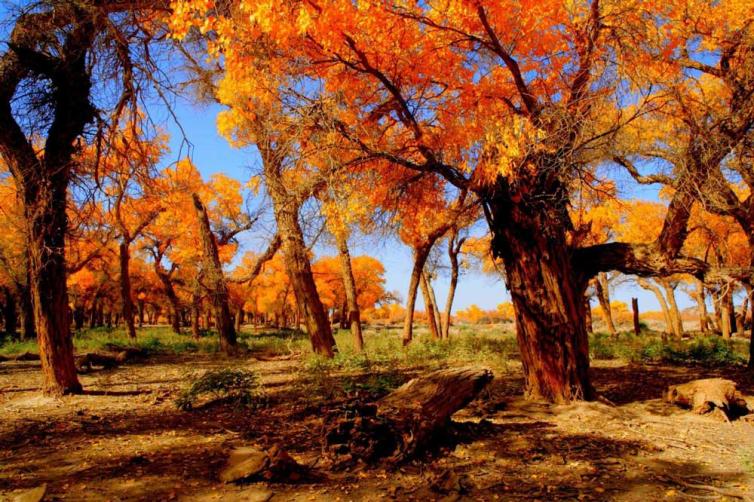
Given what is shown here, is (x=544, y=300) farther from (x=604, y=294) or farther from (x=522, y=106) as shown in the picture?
(x=604, y=294)

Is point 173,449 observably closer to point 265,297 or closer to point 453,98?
point 453,98

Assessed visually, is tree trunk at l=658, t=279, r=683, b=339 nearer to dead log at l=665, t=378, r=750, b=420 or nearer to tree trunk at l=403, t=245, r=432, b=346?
tree trunk at l=403, t=245, r=432, b=346

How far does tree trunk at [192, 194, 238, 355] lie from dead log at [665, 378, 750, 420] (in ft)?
42.4

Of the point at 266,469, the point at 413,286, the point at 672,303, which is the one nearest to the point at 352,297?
the point at 413,286

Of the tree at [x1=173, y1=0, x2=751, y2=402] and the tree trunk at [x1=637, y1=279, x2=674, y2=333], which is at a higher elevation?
the tree at [x1=173, y1=0, x2=751, y2=402]

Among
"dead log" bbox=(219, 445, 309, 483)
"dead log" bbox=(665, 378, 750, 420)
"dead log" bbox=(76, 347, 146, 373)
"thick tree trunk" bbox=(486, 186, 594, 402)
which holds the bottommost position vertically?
"dead log" bbox=(665, 378, 750, 420)

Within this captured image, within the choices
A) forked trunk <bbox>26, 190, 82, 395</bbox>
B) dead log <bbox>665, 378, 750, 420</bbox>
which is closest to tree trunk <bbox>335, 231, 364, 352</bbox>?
forked trunk <bbox>26, 190, 82, 395</bbox>

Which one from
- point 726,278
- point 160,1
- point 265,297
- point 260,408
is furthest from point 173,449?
point 265,297

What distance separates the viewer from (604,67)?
6656 millimetres

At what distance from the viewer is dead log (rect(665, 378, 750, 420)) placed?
21.5 feet

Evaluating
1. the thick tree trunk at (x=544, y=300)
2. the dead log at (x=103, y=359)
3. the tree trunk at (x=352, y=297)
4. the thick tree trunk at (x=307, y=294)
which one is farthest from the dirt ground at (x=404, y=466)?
the tree trunk at (x=352, y=297)

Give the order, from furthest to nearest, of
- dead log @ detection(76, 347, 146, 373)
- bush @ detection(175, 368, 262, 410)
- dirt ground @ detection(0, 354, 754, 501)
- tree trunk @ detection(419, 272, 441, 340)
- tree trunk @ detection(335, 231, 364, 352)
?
tree trunk @ detection(419, 272, 441, 340) < tree trunk @ detection(335, 231, 364, 352) < dead log @ detection(76, 347, 146, 373) < bush @ detection(175, 368, 262, 410) < dirt ground @ detection(0, 354, 754, 501)

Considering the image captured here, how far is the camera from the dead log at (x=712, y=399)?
21.5 feet

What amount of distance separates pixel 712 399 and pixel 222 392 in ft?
23.8
